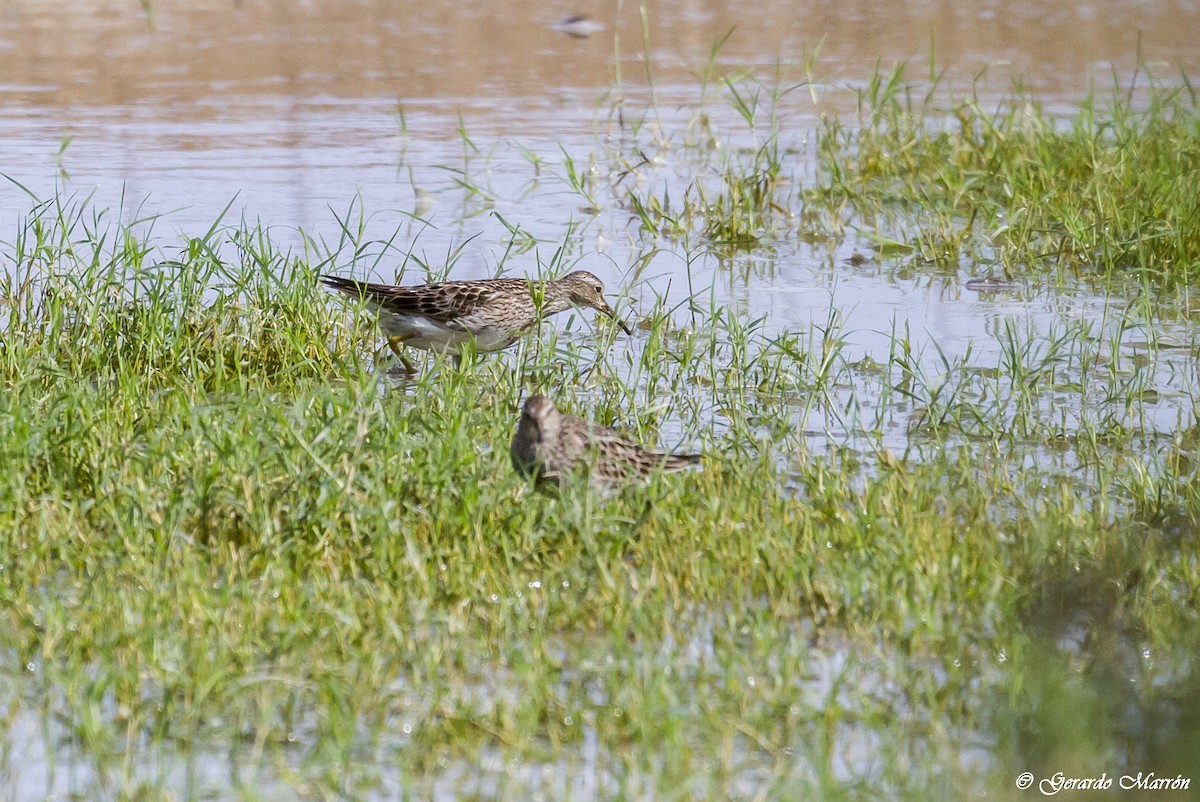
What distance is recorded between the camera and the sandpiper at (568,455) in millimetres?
6078

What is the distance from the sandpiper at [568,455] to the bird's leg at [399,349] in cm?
222

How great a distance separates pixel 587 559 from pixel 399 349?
328 cm

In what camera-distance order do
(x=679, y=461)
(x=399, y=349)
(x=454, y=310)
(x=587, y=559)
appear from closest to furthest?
(x=587, y=559) → (x=679, y=461) → (x=454, y=310) → (x=399, y=349)

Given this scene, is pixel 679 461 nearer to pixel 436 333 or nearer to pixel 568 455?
pixel 568 455

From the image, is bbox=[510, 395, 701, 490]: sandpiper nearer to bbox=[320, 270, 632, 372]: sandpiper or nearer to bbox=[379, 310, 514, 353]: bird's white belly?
bbox=[320, 270, 632, 372]: sandpiper

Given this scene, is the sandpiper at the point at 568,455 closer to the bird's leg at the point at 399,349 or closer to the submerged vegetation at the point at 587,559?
the submerged vegetation at the point at 587,559

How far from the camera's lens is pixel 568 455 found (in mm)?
6109

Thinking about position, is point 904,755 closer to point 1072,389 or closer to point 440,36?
point 1072,389

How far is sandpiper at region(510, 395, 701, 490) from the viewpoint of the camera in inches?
239

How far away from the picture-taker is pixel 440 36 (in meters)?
17.2

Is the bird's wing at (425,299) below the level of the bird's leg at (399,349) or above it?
above

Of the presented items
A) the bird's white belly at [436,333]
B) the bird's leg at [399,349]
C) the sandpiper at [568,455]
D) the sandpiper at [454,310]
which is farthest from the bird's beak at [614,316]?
the sandpiper at [568,455]

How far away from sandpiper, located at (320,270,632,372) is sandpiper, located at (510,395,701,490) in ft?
5.67

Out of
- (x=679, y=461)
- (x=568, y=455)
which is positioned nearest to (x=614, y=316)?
(x=679, y=461)
